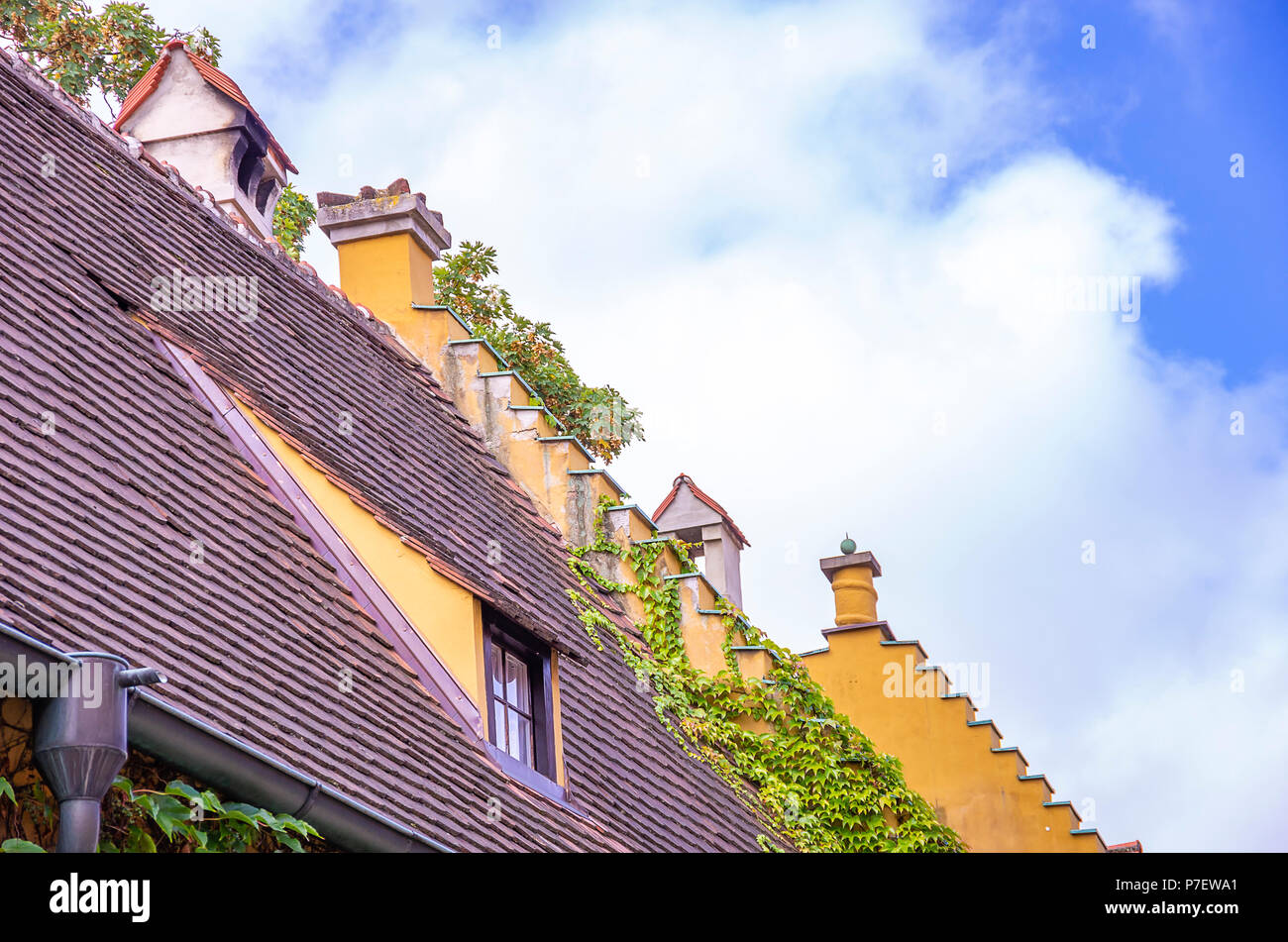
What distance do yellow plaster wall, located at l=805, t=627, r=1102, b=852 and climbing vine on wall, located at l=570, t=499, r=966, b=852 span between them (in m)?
3.00

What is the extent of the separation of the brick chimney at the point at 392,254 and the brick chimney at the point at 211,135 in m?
0.69

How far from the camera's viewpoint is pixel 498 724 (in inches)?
346

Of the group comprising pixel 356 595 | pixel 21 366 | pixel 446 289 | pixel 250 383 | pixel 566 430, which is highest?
pixel 446 289

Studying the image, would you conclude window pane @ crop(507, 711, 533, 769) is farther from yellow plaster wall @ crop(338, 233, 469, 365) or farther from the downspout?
yellow plaster wall @ crop(338, 233, 469, 365)

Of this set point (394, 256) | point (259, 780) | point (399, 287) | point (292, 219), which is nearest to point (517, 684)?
point (259, 780)

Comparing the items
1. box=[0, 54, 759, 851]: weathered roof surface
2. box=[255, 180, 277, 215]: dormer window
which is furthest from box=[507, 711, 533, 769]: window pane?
box=[255, 180, 277, 215]: dormer window

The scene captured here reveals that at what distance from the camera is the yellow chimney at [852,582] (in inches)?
714

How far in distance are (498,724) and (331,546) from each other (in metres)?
1.22

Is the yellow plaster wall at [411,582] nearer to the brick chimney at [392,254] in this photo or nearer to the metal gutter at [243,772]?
the metal gutter at [243,772]

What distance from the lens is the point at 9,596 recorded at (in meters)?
5.65
